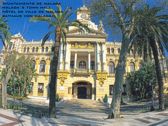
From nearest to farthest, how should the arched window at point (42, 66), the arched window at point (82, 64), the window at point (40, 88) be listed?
1. the window at point (40, 88)
2. the arched window at point (82, 64)
3. the arched window at point (42, 66)

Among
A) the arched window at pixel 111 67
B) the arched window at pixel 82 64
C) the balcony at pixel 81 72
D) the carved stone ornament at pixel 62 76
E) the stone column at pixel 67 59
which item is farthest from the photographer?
the arched window at pixel 111 67

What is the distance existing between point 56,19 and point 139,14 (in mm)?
8943

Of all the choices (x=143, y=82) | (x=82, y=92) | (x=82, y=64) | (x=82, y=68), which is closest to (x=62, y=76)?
(x=82, y=92)

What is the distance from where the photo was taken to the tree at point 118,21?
833 inches

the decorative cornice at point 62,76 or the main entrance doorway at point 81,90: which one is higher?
the decorative cornice at point 62,76

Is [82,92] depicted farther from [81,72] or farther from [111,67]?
[111,67]

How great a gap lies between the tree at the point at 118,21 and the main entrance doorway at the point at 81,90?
37.4 m

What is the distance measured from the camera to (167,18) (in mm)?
26078

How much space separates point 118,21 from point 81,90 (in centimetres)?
3895

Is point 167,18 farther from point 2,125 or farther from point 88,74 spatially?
point 88,74

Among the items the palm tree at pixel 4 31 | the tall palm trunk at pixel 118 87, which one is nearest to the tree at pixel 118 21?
the tall palm trunk at pixel 118 87

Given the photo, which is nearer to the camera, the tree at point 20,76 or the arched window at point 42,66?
the tree at point 20,76

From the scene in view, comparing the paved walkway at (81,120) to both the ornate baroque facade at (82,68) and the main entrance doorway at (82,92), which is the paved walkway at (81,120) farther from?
the main entrance doorway at (82,92)

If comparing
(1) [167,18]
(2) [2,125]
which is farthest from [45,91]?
(2) [2,125]
